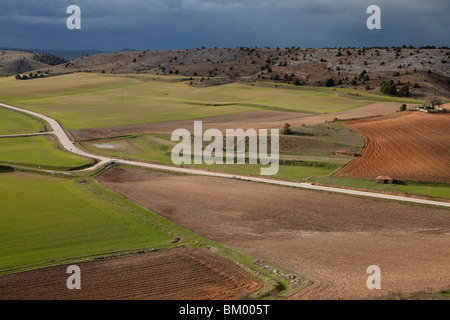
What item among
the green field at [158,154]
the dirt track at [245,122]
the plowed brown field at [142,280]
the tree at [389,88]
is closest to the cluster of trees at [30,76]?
the dirt track at [245,122]

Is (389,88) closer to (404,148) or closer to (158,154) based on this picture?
(404,148)

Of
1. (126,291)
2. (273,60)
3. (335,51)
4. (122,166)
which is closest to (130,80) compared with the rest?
(273,60)

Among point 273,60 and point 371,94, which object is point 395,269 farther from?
point 273,60

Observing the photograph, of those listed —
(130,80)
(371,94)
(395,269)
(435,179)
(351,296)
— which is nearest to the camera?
(351,296)

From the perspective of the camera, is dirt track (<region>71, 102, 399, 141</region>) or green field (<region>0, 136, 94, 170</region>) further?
dirt track (<region>71, 102, 399, 141</region>)

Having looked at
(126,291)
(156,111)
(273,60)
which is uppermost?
(273,60)

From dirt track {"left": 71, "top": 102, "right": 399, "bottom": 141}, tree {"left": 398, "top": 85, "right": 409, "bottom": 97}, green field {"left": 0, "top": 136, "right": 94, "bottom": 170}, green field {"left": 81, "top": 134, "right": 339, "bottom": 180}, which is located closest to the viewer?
green field {"left": 81, "top": 134, "right": 339, "bottom": 180}

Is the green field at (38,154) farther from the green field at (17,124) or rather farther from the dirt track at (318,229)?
the dirt track at (318,229)

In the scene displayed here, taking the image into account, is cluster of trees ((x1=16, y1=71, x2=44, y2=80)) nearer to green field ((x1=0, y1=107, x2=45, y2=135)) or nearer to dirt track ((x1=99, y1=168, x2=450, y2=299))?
green field ((x1=0, y1=107, x2=45, y2=135))

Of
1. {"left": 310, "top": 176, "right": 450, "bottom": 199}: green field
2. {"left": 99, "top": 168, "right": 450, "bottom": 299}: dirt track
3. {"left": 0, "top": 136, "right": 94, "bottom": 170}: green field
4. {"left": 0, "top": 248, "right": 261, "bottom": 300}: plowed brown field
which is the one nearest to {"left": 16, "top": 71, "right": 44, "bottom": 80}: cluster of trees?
{"left": 0, "top": 136, "right": 94, "bottom": 170}: green field
